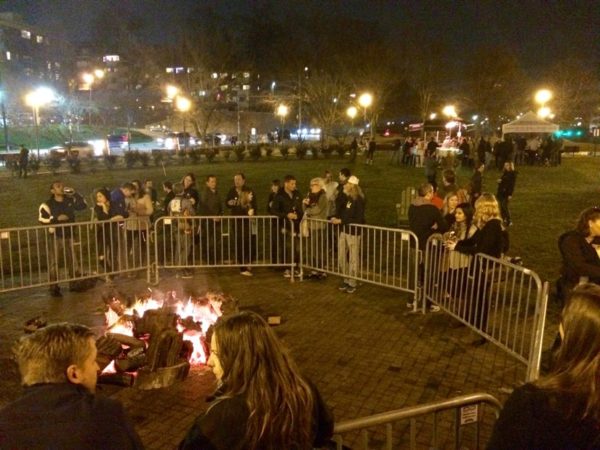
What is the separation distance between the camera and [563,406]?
6.81ft

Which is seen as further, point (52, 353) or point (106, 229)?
point (106, 229)

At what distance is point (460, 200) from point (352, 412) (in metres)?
4.58

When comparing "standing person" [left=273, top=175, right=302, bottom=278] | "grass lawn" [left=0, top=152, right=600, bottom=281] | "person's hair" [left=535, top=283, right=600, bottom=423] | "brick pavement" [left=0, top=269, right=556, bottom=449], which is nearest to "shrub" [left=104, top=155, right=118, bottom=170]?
"grass lawn" [left=0, top=152, right=600, bottom=281]

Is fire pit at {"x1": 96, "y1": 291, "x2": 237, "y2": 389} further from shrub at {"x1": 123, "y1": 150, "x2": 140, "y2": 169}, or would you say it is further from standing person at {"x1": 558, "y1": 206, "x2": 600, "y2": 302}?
shrub at {"x1": 123, "y1": 150, "x2": 140, "y2": 169}

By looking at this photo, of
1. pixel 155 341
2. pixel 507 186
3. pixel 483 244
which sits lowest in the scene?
pixel 155 341

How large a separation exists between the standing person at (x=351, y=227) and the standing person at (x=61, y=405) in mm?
7009

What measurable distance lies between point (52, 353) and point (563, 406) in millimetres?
1996

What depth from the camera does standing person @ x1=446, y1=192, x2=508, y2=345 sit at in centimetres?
703

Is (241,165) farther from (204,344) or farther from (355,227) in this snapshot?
(204,344)

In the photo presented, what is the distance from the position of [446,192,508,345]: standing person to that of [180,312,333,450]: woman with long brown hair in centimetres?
476

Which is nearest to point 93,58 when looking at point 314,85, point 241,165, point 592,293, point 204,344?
point 314,85

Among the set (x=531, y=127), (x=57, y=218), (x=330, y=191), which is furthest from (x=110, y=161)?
(x=57, y=218)

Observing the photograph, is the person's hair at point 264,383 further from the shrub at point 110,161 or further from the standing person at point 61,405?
the shrub at point 110,161

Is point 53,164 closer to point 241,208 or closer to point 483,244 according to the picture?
point 241,208
